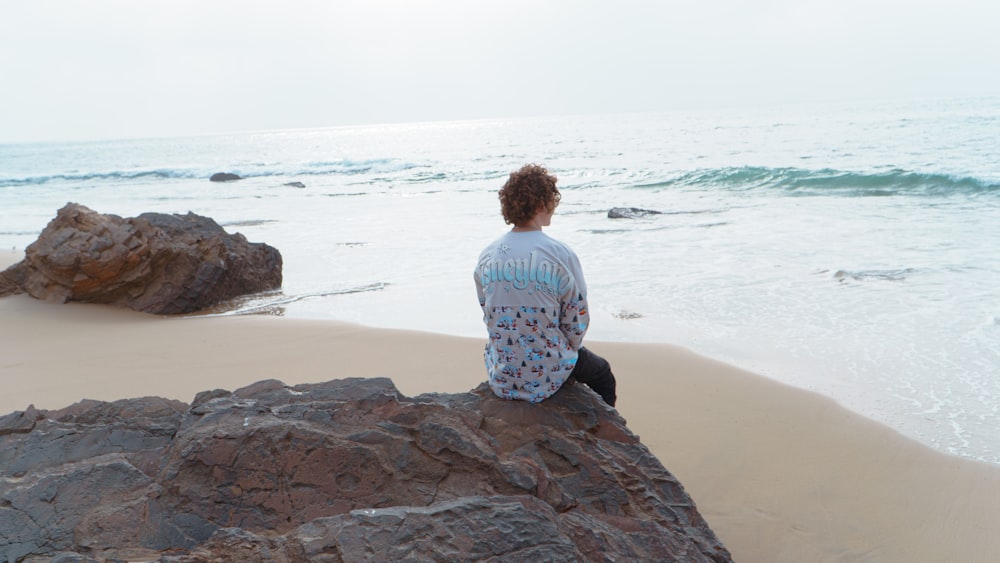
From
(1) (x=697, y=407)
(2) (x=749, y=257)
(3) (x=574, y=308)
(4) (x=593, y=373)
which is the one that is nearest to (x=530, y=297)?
(3) (x=574, y=308)

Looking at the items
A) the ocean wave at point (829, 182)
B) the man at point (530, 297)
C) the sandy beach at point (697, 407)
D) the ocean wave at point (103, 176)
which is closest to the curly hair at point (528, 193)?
the man at point (530, 297)

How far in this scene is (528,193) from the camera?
3.25m

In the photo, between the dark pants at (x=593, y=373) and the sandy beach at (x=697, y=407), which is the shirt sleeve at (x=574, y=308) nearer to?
the dark pants at (x=593, y=373)

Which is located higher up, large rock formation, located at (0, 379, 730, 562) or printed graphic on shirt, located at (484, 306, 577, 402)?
printed graphic on shirt, located at (484, 306, 577, 402)

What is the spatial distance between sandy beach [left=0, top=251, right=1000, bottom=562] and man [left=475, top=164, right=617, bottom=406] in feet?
3.71

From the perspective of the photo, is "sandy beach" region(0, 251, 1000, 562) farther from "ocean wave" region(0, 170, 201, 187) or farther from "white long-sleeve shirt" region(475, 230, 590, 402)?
"ocean wave" region(0, 170, 201, 187)

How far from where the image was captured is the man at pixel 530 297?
10.5 ft

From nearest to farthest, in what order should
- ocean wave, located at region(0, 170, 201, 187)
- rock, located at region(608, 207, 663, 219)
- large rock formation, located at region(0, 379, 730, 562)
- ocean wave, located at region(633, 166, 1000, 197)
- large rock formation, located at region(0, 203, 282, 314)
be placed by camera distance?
1. large rock formation, located at region(0, 379, 730, 562)
2. large rock formation, located at region(0, 203, 282, 314)
3. rock, located at region(608, 207, 663, 219)
4. ocean wave, located at region(633, 166, 1000, 197)
5. ocean wave, located at region(0, 170, 201, 187)

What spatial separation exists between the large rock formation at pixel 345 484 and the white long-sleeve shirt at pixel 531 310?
0.12 m

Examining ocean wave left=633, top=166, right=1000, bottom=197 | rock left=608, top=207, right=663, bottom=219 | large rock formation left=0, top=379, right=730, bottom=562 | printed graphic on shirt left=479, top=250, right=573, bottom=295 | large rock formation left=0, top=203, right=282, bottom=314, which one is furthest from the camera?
ocean wave left=633, top=166, right=1000, bottom=197

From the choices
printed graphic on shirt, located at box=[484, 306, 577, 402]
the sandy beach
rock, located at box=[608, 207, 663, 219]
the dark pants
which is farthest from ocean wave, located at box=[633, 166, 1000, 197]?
printed graphic on shirt, located at box=[484, 306, 577, 402]

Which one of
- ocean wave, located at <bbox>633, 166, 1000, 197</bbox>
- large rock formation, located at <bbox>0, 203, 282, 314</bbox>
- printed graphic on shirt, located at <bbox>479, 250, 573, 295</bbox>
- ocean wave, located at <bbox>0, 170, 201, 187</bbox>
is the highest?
printed graphic on shirt, located at <bbox>479, 250, 573, 295</bbox>

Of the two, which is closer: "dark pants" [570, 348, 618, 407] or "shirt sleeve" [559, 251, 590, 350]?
"shirt sleeve" [559, 251, 590, 350]

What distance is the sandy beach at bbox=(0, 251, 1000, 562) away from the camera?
3504mm
